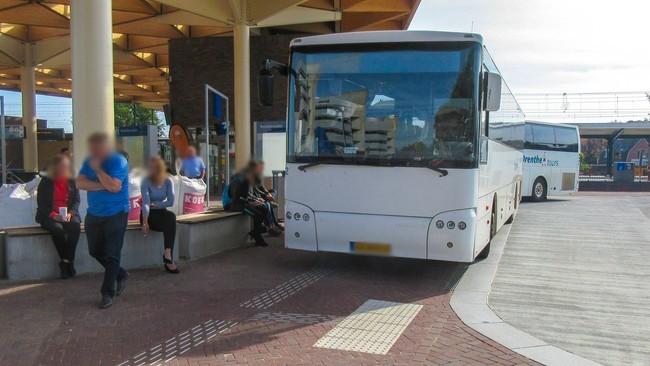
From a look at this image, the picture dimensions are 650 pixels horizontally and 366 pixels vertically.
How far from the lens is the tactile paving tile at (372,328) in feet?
16.6

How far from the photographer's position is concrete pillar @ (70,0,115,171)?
27.3ft

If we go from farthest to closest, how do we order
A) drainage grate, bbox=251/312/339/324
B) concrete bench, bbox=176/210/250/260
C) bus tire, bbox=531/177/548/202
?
bus tire, bbox=531/177/548/202 < concrete bench, bbox=176/210/250/260 < drainage grate, bbox=251/312/339/324

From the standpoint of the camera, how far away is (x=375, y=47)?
7641mm

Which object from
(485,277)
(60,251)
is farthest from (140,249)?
(485,277)

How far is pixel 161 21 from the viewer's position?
64.8 feet

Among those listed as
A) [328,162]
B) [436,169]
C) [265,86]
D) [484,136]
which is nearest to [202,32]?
[265,86]

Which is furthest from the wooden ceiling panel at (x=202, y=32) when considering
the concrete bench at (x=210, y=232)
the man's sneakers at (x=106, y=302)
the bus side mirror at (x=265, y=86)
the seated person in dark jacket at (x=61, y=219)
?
the man's sneakers at (x=106, y=302)

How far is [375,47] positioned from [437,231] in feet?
8.54

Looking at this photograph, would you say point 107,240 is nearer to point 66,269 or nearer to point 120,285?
point 120,285

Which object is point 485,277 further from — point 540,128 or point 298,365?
point 540,128

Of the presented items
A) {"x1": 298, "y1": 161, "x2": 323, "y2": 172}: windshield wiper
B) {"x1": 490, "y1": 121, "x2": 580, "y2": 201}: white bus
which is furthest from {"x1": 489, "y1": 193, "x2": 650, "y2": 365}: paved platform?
{"x1": 490, "y1": 121, "x2": 580, "y2": 201}: white bus

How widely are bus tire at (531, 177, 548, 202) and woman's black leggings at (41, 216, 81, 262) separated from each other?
20.2 meters

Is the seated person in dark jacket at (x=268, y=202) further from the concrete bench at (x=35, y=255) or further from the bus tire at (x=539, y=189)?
the bus tire at (x=539, y=189)

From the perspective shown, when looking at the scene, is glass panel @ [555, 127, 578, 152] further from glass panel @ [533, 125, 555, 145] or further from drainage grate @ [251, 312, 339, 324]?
drainage grate @ [251, 312, 339, 324]
